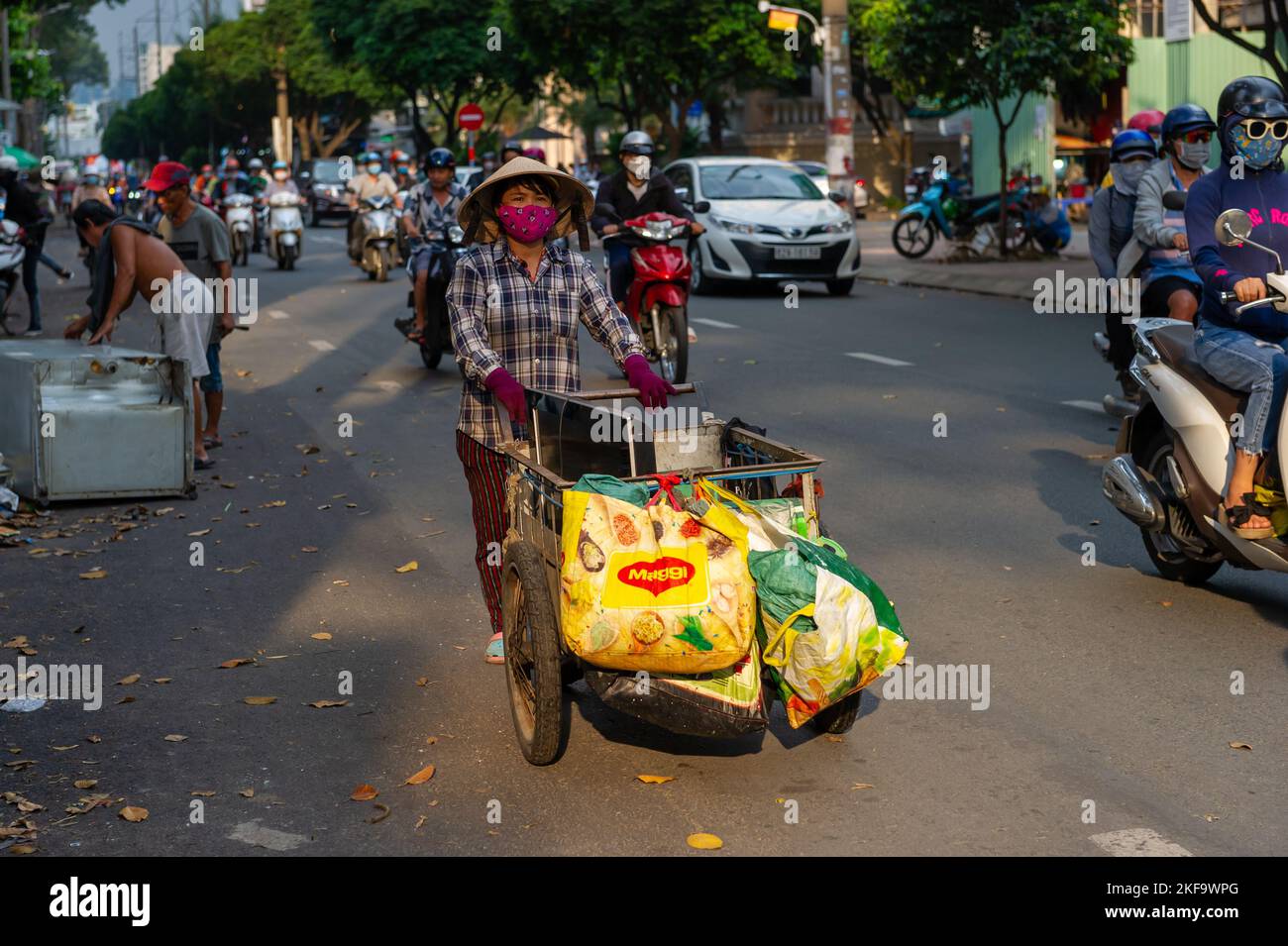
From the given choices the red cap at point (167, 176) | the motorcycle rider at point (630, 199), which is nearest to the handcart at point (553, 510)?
the red cap at point (167, 176)

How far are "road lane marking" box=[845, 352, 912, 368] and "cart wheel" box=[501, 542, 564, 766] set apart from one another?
9475mm

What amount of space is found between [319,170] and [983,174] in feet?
73.2

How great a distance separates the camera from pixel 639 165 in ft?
46.4

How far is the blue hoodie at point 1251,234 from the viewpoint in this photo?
22.1ft

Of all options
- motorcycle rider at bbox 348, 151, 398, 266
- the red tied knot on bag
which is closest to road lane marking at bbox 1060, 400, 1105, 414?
the red tied knot on bag

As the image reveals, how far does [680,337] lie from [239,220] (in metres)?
18.1

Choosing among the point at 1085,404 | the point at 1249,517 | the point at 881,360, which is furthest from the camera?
the point at 881,360

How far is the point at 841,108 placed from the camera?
28281 mm

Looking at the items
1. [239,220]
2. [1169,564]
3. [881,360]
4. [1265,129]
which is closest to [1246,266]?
[1265,129]

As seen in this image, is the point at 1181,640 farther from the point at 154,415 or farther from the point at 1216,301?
the point at 154,415

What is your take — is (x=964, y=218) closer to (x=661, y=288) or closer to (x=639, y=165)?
(x=639, y=165)

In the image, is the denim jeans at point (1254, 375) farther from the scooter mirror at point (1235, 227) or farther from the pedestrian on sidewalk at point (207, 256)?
the pedestrian on sidewalk at point (207, 256)

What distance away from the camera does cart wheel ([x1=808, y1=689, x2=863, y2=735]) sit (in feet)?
17.4

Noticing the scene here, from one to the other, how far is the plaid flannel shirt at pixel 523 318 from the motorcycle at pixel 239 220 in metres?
24.7
